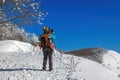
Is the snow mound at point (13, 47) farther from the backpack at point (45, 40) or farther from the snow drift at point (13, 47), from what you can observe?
the backpack at point (45, 40)

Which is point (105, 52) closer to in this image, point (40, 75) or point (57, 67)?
point (57, 67)

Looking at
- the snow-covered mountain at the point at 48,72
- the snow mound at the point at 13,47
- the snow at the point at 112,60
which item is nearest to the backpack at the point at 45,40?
the snow-covered mountain at the point at 48,72

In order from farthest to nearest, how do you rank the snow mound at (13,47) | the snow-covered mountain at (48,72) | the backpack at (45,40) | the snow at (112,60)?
the snow at (112,60) → the snow mound at (13,47) → the backpack at (45,40) → the snow-covered mountain at (48,72)

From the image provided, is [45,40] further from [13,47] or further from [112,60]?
[112,60]

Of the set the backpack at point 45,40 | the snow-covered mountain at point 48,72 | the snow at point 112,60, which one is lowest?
the snow-covered mountain at point 48,72

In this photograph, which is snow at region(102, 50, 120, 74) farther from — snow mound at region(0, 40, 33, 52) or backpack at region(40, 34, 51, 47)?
backpack at region(40, 34, 51, 47)

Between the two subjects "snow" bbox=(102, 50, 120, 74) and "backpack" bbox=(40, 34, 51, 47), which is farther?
"snow" bbox=(102, 50, 120, 74)

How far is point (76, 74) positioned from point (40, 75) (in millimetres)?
1844

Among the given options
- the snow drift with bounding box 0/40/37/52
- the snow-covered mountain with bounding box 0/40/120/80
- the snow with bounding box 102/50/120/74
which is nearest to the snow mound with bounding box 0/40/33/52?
the snow drift with bounding box 0/40/37/52

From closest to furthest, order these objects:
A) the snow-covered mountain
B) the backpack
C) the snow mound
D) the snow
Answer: the snow-covered mountain, the backpack, the snow mound, the snow

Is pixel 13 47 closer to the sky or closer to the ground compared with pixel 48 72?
closer to the sky

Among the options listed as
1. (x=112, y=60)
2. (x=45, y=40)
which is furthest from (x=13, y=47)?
(x=45, y=40)

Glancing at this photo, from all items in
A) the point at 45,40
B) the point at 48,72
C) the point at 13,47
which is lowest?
the point at 48,72

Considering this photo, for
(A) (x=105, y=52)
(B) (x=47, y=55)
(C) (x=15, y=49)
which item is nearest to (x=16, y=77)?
(B) (x=47, y=55)
